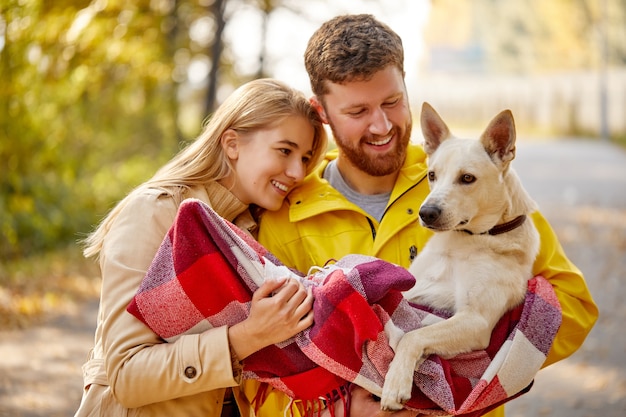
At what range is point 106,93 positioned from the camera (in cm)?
Answer: 1160

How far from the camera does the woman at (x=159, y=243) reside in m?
2.38

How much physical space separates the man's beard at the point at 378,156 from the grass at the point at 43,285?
5.25 metres

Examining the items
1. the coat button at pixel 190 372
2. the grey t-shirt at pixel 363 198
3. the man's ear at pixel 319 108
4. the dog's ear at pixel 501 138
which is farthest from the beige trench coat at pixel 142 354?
the dog's ear at pixel 501 138

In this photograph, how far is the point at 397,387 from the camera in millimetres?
2402

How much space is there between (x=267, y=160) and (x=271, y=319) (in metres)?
0.78

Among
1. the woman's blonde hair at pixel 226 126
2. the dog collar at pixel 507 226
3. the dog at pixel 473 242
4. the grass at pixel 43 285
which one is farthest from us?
the grass at pixel 43 285

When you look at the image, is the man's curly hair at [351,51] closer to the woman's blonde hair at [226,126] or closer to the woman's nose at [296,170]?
the woman's blonde hair at [226,126]

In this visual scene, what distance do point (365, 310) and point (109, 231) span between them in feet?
3.23

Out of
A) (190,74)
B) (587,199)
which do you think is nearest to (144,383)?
(190,74)

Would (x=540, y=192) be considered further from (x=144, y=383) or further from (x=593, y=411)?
(x=144, y=383)

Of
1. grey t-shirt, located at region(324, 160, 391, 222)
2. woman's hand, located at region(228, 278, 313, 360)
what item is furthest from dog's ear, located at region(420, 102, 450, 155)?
woman's hand, located at region(228, 278, 313, 360)

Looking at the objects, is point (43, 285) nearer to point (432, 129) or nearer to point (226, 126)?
point (226, 126)

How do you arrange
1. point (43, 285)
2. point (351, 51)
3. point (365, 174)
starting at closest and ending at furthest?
1. point (351, 51)
2. point (365, 174)
3. point (43, 285)

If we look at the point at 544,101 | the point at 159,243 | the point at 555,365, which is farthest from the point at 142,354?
the point at 544,101
